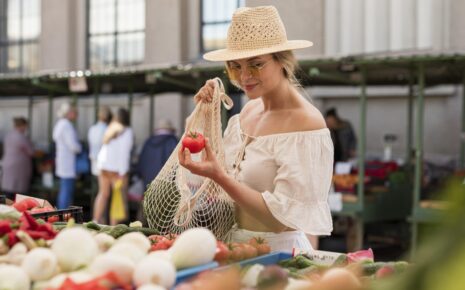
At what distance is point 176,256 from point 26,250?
0.46 meters

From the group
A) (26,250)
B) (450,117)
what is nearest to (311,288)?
(26,250)

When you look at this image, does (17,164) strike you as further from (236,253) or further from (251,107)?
(236,253)

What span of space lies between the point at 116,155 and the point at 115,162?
10 cm

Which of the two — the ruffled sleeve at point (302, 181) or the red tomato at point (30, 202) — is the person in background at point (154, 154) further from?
the ruffled sleeve at point (302, 181)

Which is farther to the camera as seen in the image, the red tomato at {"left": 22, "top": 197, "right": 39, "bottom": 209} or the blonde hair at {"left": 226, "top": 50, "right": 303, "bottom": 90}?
the red tomato at {"left": 22, "top": 197, "right": 39, "bottom": 209}

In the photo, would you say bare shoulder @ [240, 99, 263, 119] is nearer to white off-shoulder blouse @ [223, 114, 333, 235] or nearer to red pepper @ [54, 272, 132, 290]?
white off-shoulder blouse @ [223, 114, 333, 235]

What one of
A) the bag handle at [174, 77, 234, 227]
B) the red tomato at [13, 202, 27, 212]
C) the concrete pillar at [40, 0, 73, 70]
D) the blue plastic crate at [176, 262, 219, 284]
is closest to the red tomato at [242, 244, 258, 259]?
the blue plastic crate at [176, 262, 219, 284]

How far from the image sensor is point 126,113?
9.77 meters

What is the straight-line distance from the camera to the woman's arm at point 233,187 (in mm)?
2568

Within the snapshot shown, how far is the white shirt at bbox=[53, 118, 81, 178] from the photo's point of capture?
10383 millimetres

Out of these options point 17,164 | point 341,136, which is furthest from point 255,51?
point 17,164

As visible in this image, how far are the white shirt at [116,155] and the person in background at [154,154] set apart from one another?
220mm

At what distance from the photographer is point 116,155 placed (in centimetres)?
955

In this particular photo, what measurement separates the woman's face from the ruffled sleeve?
0.72ft
